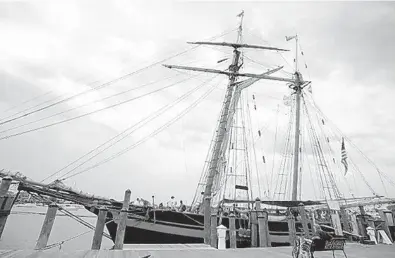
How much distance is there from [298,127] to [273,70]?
26.7 ft

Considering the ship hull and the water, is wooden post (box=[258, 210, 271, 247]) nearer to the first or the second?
the ship hull

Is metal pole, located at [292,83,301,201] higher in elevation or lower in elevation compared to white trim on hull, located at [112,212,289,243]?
higher

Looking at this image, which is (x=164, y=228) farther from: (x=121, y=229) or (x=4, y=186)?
(x=4, y=186)

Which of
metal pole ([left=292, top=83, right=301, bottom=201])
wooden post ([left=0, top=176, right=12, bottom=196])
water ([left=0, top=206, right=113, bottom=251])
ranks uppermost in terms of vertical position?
metal pole ([left=292, top=83, right=301, bottom=201])

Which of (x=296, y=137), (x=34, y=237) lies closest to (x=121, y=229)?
(x=296, y=137)

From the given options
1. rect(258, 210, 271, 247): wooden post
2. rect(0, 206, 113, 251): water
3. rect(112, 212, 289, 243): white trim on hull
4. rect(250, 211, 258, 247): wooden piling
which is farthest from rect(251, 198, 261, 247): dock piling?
rect(0, 206, 113, 251): water

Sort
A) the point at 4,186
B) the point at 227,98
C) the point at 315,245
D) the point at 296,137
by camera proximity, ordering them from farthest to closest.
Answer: the point at 296,137 < the point at 227,98 < the point at 4,186 < the point at 315,245

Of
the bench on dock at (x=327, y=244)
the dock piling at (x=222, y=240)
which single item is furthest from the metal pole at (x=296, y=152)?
the bench on dock at (x=327, y=244)

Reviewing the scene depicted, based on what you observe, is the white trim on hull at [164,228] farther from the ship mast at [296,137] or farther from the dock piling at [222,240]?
the ship mast at [296,137]

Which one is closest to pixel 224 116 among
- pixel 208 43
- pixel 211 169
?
pixel 211 169

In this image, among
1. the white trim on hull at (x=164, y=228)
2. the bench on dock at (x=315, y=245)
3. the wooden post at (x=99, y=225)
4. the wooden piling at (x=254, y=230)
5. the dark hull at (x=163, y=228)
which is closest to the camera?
the bench on dock at (x=315, y=245)

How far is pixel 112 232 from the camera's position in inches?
729

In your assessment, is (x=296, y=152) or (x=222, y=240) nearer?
(x=222, y=240)

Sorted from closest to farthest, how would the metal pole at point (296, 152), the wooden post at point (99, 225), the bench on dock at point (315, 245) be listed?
the bench on dock at point (315, 245), the wooden post at point (99, 225), the metal pole at point (296, 152)
